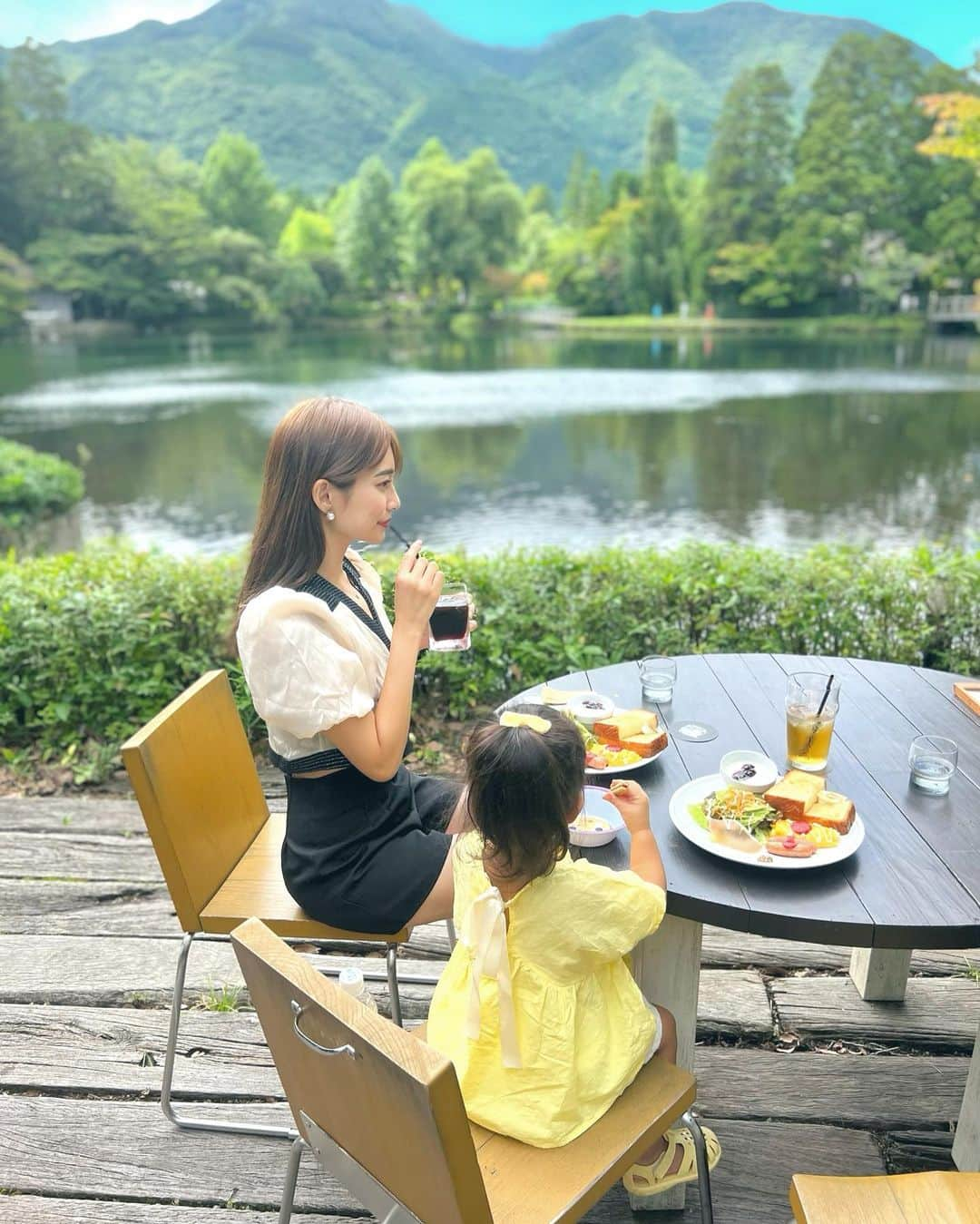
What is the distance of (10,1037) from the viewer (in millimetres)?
2053

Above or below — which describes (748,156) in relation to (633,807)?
above

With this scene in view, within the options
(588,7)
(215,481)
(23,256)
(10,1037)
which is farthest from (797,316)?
(10,1037)

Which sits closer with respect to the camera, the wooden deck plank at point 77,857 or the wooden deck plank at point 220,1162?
the wooden deck plank at point 220,1162

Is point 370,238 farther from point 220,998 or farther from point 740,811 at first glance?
point 740,811

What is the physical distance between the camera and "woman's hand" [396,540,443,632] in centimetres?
156

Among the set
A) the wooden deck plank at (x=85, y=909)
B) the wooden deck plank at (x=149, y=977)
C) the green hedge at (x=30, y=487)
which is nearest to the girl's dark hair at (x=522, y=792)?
the wooden deck plank at (x=149, y=977)

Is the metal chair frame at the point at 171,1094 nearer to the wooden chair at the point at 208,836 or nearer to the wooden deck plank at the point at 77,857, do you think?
the wooden chair at the point at 208,836

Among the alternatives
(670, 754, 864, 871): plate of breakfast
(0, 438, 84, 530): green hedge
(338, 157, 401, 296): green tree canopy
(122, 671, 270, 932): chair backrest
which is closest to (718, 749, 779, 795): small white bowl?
(670, 754, 864, 871): plate of breakfast

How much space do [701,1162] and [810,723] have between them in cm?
68

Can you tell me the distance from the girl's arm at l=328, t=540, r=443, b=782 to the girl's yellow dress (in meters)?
0.32

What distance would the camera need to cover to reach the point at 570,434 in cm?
1894

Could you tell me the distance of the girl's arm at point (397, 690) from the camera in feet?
4.95

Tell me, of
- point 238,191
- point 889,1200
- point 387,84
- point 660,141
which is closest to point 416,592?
point 889,1200

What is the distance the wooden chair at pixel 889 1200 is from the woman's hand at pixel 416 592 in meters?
A: 0.94
